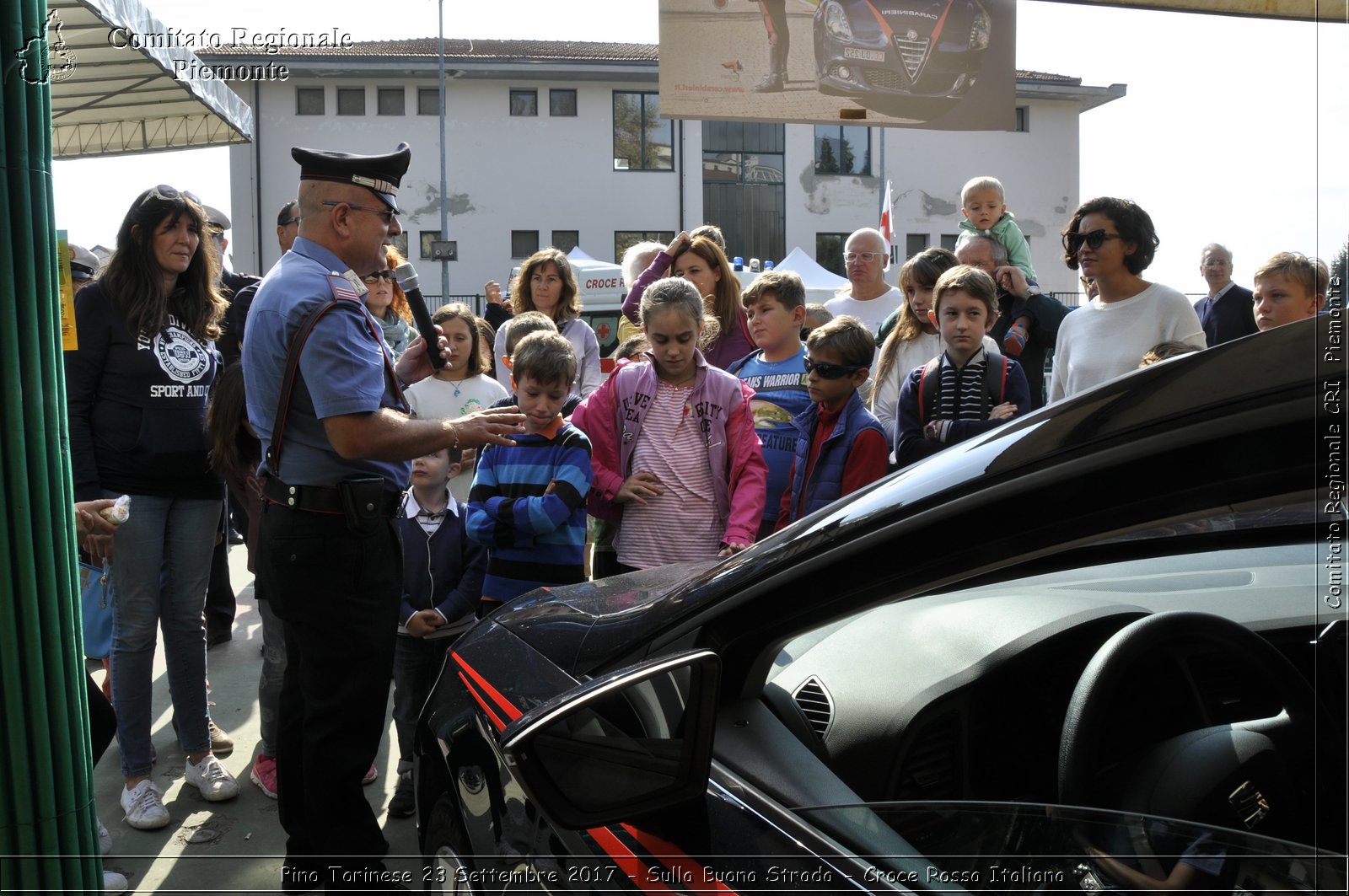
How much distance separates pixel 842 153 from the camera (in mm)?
33219

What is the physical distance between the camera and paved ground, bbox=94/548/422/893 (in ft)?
10.8

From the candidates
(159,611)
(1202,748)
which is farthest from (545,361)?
(1202,748)

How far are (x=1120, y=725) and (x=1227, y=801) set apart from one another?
0.16 m

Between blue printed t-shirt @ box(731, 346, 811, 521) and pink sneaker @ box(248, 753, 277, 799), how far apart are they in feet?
6.78

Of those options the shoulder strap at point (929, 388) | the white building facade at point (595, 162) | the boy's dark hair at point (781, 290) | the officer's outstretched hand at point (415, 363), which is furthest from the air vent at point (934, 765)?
the white building facade at point (595, 162)

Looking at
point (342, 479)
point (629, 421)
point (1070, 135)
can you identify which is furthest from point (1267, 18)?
point (1070, 135)

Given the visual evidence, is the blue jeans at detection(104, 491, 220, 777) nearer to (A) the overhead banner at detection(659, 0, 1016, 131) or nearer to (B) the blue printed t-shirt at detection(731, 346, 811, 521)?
(B) the blue printed t-shirt at detection(731, 346, 811, 521)

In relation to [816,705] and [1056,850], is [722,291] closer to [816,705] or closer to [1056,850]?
[816,705]

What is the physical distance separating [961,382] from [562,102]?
3017 centimetres

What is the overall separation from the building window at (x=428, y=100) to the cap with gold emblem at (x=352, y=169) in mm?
29856

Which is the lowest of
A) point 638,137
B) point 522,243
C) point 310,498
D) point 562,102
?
point 310,498

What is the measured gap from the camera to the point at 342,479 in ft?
10.0

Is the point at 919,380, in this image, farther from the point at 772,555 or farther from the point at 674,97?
the point at 772,555

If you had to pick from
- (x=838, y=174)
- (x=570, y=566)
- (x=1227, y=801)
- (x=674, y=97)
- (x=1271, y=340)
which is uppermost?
(x=838, y=174)
